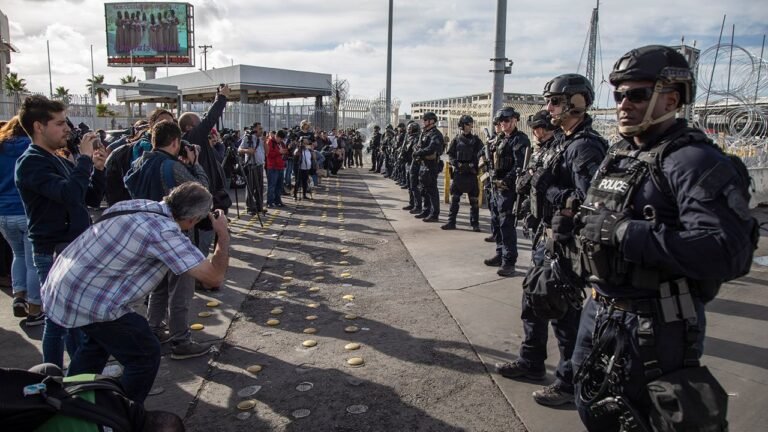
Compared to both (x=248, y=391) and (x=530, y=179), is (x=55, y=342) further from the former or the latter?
(x=530, y=179)

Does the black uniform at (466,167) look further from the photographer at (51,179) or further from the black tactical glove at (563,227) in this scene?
the black tactical glove at (563,227)

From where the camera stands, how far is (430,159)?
9.86m

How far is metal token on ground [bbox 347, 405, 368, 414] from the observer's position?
3.19 metres

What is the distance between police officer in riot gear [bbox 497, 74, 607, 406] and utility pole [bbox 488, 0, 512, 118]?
521cm

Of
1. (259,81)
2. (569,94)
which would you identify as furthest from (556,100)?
(259,81)

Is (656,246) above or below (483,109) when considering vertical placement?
below

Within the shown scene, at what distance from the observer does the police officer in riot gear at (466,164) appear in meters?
8.84

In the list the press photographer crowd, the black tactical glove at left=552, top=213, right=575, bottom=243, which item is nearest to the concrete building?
the press photographer crowd

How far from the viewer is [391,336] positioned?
14.4 ft

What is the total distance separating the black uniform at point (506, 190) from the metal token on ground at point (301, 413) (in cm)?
364

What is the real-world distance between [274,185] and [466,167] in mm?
4811

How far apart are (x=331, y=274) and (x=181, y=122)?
2.49 meters

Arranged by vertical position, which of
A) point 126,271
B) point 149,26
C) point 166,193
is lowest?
point 126,271

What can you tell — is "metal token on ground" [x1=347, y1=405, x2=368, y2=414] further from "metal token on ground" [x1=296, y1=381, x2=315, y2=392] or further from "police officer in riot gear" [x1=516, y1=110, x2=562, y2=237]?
"police officer in riot gear" [x1=516, y1=110, x2=562, y2=237]
